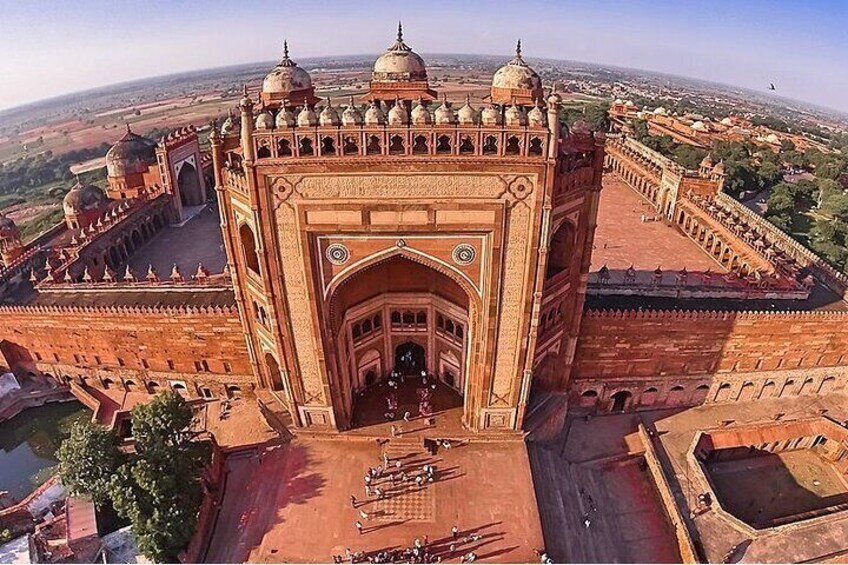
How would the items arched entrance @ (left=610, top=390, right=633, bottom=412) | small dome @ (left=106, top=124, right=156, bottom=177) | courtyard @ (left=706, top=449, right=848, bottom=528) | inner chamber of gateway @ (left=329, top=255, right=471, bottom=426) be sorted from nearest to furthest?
inner chamber of gateway @ (left=329, top=255, right=471, bottom=426)
courtyard @ (left=706, top=449, right=848, bottom=528)
arched entrance @ (left=610, top=390, right=633, bottom=412)
small dome @ (left=106, top=124, right=156, bottom=177)

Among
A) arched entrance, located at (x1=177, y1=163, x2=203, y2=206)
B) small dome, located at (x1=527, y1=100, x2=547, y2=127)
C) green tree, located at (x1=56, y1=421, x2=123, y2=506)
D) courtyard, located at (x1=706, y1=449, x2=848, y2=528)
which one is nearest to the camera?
small dome, located at (x1=527, y1=100, x2=547, y2=127)

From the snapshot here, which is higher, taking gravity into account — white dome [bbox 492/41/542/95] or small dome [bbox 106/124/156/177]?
white dome [bbox 492/41/542/95]

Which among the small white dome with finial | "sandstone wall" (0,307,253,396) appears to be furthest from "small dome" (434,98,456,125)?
"sandstone wall" (0,307,253,396)

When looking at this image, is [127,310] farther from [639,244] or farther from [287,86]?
[639,244]

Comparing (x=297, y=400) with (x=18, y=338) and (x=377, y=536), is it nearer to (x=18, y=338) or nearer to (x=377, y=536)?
(x=377, y=536)

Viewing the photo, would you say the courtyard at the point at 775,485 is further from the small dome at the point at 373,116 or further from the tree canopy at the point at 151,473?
the tree canopy at the point at 151,473

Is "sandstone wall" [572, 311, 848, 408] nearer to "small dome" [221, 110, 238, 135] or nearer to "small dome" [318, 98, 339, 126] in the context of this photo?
"small dome" [318, 98, 339, 126]

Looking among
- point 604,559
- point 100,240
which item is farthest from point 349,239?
point 100,240

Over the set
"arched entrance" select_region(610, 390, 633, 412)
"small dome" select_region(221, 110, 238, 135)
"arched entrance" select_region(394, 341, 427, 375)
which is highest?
"small dome" select_region(221, 110, 238, 135)
